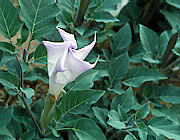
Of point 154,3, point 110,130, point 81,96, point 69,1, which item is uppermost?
point 69,1

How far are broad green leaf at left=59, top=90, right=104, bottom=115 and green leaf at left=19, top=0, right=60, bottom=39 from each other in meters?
0.21

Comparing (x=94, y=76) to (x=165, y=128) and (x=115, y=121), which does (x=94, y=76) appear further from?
(x=165, y=128)

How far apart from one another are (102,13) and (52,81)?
42 centimetres

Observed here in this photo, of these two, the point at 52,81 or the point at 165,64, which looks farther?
the point at 165,64

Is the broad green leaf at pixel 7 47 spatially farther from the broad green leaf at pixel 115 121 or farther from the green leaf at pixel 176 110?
the green leaf at pixel 176 110

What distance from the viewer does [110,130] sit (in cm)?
84

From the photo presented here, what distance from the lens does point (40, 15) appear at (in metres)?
0.68

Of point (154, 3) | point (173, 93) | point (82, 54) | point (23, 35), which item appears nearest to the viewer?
point (82, 54)

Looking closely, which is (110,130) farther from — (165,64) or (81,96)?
(165,64)

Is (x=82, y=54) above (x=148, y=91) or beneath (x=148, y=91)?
above

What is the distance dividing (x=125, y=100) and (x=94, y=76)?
0.13 m

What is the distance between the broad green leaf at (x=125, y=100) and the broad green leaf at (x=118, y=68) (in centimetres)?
12

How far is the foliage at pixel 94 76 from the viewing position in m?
0.68

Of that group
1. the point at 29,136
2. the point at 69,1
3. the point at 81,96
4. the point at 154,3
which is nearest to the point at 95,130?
the point at 81,96
